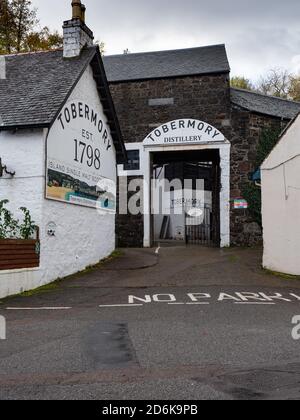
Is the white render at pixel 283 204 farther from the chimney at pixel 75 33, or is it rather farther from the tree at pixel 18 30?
the tree at pixel 18 30

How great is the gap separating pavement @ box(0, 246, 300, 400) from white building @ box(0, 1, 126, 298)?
1620 mm

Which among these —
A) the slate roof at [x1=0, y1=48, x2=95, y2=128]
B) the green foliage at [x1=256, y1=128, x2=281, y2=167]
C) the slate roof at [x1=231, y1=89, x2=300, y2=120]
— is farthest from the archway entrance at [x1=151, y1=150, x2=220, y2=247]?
the slate roof at [x1=0, y1=48, x2=95, y2=128]

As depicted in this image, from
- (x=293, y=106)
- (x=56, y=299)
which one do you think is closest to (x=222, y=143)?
(x=293, y=106)

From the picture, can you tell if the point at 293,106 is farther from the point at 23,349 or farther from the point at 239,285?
the point at 23,349

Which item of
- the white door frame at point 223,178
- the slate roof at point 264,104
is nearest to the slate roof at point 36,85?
the white door frame at point 223,178

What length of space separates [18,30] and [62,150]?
16523 millimetres

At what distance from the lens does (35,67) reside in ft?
55.7

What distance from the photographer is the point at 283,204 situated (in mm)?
15141

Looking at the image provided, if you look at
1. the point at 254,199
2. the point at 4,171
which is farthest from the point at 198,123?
the point at 4,171

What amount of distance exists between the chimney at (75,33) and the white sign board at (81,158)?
1.97 m

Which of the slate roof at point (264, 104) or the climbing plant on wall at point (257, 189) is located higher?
the slate roof at point (264, 104)

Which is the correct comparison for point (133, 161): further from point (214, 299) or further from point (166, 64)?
point (214, 299)

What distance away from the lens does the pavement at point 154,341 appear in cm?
491
